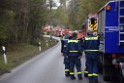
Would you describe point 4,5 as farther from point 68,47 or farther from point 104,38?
point 104,38

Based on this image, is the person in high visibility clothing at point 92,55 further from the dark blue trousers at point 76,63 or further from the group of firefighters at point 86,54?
the dark blue trousers at point 76,63

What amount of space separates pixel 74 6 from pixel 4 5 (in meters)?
69.7

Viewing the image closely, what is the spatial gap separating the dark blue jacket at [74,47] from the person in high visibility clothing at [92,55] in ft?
3.83

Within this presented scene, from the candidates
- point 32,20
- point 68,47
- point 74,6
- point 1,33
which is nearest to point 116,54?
point 68,47

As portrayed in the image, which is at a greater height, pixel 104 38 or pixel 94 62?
pixel 104 38

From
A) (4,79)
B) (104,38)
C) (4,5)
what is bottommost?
(4,79)

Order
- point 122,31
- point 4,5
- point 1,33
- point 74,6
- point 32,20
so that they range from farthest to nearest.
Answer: point 74,6 → point 32,20 → point 4,5 → point 1,33 → point 122,31

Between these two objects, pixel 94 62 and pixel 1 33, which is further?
pixel 1 33

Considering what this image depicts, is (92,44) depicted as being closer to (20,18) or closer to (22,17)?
(20,18)

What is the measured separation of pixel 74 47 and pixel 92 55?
1.58 meters

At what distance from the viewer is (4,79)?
46.5 ft

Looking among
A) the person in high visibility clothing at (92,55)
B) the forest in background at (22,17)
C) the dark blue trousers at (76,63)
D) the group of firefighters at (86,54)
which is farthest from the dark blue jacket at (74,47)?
the forest in background at (22,17)

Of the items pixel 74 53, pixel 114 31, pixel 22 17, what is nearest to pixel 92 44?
pixel 114 31

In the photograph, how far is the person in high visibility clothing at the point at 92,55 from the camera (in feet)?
39.3
